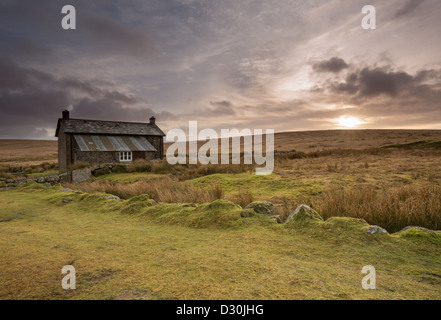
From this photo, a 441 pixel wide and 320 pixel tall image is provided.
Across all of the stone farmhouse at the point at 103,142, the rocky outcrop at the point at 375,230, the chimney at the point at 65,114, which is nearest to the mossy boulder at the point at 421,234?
the rocky outcrop at the point at 375,230

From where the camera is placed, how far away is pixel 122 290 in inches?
100

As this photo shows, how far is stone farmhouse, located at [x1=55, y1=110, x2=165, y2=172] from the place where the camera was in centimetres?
3045

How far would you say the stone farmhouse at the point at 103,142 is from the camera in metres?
30.5

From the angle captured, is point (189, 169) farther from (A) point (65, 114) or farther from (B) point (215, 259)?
(A) point (65, 114)

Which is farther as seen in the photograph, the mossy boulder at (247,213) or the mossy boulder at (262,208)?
the mossy boulder at (262,208)

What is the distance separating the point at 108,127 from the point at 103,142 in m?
3.44

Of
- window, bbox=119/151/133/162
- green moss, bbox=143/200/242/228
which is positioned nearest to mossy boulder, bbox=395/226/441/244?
green moss, bbox=143/200/242/228

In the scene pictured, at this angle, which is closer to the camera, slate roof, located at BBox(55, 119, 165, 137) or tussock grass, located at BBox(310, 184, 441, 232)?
tussock grass, located at BBox(310, 184, 441, 232)

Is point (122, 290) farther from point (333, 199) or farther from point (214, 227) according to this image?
point (333, 199)

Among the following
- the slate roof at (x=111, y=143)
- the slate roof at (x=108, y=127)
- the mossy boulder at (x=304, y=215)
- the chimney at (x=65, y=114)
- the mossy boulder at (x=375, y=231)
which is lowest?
the mossy boulder at (x=375, y=231)

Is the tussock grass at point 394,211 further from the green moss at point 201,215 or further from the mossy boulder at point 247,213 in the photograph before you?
the green moss at point 201,215

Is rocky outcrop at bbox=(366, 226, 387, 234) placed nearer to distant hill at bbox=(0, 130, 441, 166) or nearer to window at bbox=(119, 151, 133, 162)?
window at bbox=(119, 151, 133, 162)

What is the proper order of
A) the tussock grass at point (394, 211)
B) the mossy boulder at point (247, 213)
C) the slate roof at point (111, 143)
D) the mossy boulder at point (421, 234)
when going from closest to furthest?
the mossy boulder at point (421, 234) < the tussock grass at point (394, 211) < the mossy boulder at point (247, 213) < the slate roof at point (111, 143)
